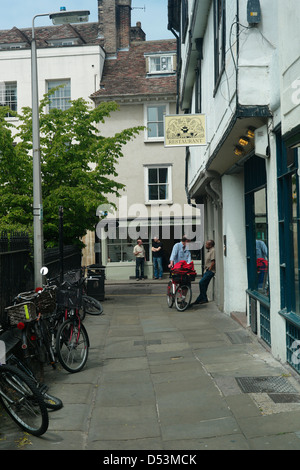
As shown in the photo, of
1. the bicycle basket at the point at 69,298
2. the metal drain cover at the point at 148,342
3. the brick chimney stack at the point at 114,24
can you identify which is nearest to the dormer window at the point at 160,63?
the brick chimney stack at the point at 114,24

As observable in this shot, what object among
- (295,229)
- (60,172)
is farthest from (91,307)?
(295,229)

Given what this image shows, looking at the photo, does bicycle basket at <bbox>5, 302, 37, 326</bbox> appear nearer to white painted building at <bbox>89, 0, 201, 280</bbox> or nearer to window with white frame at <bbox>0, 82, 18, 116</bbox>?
white painted building at <bbox>89, 0, 201, 280</bbox>

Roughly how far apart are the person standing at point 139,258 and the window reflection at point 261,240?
15.6 metres

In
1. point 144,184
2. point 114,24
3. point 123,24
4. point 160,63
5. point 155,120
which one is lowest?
point 144,184

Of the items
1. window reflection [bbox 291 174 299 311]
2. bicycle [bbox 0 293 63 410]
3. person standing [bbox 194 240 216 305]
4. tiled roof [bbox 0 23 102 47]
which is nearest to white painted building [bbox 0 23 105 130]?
tiled roof [bbox 0 23 102 47]

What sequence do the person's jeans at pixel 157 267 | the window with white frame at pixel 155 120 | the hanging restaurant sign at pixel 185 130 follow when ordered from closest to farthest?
the hanging restaurant sign at pixel 185 130 → the person's jeans at pixel 157 267 → the window with white frame at pixel 155 120

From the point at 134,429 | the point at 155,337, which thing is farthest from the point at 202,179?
the point at 134,429

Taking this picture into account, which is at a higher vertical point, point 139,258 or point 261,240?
point 261,240

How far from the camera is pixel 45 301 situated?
25.9 ft

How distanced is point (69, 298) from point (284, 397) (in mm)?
3595

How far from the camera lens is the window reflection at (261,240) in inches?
369

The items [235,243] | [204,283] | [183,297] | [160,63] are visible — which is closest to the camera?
[235,243]

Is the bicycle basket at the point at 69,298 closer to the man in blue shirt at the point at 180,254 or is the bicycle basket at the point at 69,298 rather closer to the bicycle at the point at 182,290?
the bicycle at the point at 182,290

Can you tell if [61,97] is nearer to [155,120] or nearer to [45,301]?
[155,120]
